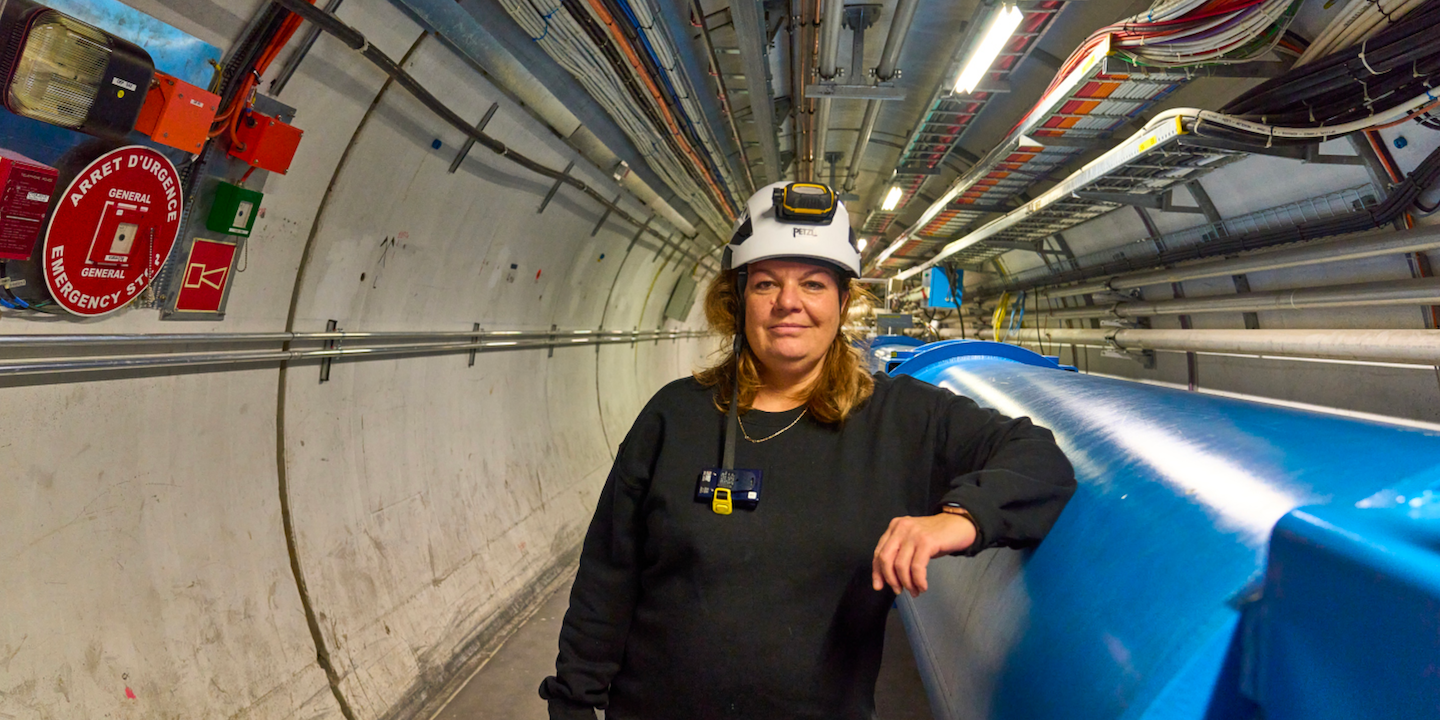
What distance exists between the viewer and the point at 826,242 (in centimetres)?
155

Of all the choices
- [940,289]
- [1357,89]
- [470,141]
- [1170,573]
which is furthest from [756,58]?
[940,289]

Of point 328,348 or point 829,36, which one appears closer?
point 328,348

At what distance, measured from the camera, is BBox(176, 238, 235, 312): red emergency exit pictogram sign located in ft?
6.64

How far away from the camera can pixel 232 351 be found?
7.37 feet

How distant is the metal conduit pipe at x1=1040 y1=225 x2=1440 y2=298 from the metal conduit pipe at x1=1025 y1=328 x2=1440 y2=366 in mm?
450

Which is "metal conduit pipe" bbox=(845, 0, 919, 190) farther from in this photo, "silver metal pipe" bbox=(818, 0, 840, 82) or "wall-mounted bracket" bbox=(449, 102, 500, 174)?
"wall-mounted bracket" bbox=(449, 102, 500, 174)

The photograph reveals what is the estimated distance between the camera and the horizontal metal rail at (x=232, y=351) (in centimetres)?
163

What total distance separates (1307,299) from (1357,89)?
1.90 metres

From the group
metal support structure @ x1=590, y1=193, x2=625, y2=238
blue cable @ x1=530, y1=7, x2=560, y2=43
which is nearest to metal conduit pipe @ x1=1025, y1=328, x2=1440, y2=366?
blue cable @ x1=530, y1=7, x2=560, y2=43

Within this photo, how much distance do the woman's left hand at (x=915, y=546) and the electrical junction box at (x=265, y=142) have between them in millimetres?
2099

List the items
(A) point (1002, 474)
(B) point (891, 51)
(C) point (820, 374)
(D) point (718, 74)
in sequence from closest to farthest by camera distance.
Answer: (A) point (1002, 474)
(C) point (820, 374)
(B) point (891, 51)
(D) point (718, 74)

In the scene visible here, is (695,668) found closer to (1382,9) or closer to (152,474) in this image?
(152,474)

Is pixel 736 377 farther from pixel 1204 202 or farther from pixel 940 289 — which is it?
pixel 940 289

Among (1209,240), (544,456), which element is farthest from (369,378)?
(1209,240)
